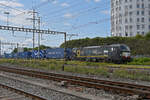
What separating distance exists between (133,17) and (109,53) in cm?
5520

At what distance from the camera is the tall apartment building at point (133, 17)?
82.2m

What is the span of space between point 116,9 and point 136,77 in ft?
245

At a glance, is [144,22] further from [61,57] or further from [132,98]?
[132,98]

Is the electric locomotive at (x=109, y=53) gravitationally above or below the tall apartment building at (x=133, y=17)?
below

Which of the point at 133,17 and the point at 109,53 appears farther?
the point at 133,17

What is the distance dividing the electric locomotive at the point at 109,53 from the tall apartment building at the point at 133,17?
48156 millimetres

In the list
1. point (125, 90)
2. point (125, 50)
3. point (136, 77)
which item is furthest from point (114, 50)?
point (125, 90)

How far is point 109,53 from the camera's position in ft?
108

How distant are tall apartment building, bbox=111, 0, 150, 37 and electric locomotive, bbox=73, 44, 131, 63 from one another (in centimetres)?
4816

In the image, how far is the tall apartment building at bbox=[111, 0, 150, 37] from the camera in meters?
82.2

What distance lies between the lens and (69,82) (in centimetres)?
1308

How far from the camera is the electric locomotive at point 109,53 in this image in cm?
3192

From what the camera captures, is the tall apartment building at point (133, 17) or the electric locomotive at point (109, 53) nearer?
the electric locomotive at point (109, 53)

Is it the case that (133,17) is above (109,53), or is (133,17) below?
above
